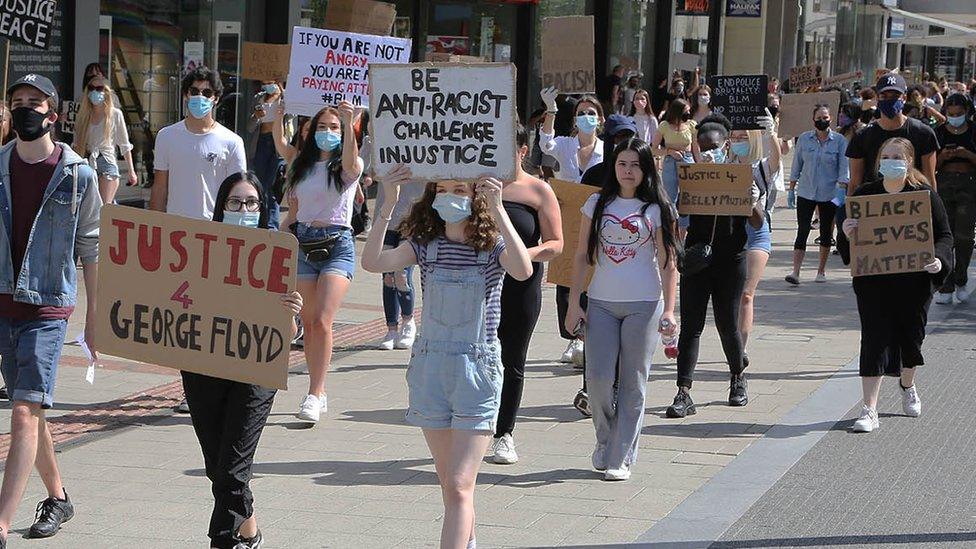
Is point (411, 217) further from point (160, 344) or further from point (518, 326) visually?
point (518, 326)

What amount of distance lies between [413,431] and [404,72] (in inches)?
119

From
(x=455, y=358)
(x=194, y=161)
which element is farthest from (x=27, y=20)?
(x=455, y=358)

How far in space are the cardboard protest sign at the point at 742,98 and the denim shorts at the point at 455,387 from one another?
8.90m

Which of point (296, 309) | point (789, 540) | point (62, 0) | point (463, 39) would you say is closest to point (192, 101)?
point (296, 309)

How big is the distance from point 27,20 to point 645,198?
377cm

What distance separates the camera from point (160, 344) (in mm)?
5785

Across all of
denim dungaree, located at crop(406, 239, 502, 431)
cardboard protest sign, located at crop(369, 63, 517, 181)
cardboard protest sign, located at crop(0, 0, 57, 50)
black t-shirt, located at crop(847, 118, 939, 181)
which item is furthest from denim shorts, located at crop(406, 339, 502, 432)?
black t-shirt, located at crop(847, 118, 939, 181)

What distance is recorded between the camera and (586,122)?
11133 millimetres

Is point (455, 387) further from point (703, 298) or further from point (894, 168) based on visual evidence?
point (894, 168)

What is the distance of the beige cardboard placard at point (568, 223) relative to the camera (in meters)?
9.03

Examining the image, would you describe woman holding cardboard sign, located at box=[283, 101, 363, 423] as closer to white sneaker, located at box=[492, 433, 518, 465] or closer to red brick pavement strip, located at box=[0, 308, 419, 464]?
red brick pavement strip, located at box=[0, 308, 419, 464]

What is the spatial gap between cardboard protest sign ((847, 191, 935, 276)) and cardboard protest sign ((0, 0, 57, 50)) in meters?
4.86

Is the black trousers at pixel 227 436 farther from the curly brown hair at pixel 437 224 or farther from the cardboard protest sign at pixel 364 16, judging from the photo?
the cardboard protest sign at pixel 364 16

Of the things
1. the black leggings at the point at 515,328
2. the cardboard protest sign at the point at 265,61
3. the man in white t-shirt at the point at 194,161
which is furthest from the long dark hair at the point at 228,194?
the cardboard protest sign at the point at 265,61
